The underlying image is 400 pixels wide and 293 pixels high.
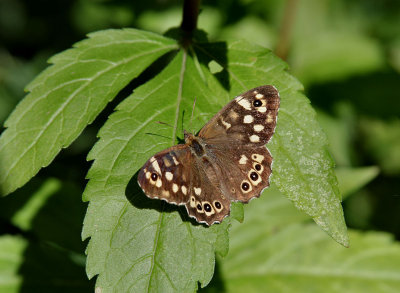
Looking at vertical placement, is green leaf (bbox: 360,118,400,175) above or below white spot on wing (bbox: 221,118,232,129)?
below

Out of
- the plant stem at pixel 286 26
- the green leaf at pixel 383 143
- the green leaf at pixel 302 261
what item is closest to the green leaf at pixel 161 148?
the green leaf at pixel 302 261

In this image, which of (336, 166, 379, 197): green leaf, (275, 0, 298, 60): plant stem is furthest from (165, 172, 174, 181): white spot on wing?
(275, 0, 298, 60): plant stem

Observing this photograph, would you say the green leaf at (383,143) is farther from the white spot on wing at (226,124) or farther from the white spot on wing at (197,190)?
the white spot on wing at (197,190)

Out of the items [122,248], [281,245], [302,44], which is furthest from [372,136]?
[122,248]

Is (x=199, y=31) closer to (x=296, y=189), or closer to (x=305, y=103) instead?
(x=305, y=103)

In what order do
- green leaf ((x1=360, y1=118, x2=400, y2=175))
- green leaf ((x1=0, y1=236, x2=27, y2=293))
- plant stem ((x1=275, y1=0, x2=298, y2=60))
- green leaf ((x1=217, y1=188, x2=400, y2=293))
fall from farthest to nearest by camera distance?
green leaf ((x1=360, y1=118, x2=400, y2=175)) → plant stem ((x1=275, y1=0, x2=298, y2=60)) → green leaf ((x1=217, y1=188, x2=400, y2=293)) → green leaf ((x1=0, y1=236, x2=27, y2=293))

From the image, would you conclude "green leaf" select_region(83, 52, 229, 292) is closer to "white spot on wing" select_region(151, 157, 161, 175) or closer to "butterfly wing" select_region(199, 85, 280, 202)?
"white spot on wing" select_region(151, 157, 161, 175)

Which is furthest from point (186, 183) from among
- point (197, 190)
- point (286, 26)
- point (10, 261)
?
point (286, 26)
